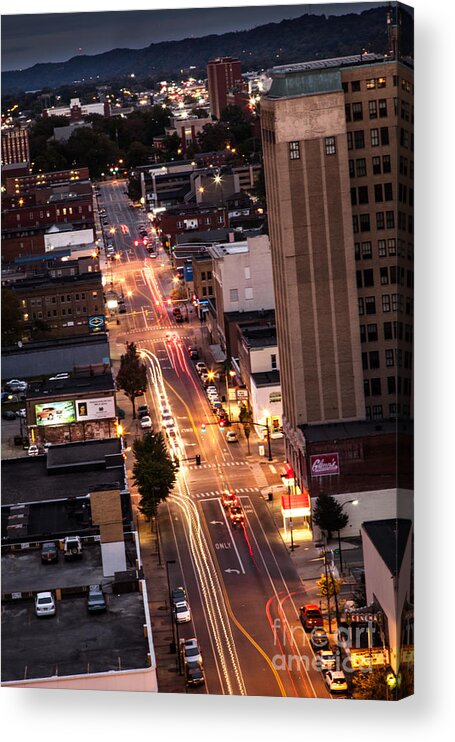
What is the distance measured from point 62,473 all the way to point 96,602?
1422 cm

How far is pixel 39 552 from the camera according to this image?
49.6 meters

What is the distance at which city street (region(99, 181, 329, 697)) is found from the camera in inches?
1759

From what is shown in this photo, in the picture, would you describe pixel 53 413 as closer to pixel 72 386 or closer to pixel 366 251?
pixel 72 386

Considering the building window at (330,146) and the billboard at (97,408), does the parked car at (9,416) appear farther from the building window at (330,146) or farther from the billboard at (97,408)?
the building window at (330,146)

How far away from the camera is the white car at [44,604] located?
45.3 meters

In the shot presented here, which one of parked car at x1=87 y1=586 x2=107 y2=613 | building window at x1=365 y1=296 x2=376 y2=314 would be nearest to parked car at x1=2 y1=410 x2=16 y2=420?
building window at x1=365 y1=296 x2=376 y2=314

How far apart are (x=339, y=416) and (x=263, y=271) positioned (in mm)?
29929

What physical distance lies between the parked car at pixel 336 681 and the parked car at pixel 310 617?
16.4ft

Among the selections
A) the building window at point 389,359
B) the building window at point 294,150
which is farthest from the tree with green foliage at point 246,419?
the building window at point 294,150

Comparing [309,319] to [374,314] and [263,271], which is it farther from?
[263,271]

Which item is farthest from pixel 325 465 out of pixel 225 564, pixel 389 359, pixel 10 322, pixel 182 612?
pixel 10 322

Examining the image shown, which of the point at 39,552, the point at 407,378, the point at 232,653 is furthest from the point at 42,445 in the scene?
the point at 407,378

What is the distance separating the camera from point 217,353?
85.6 meters

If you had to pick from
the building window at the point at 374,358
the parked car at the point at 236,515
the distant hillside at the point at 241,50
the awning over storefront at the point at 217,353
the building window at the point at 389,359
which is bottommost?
the parked car at the point at 236,515
